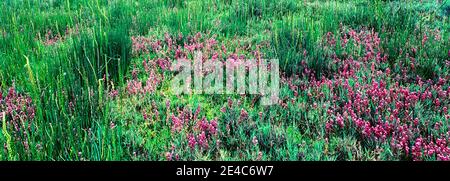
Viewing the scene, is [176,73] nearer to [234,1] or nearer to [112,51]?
[112,51]

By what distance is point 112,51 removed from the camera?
14.9 ft

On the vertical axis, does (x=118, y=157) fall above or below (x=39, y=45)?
below

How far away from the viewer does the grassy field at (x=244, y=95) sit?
2941 mm

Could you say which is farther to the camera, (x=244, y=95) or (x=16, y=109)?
(x=244, y=95)

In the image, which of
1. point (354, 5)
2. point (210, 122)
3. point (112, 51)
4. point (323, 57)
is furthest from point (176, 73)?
point (354, 5)

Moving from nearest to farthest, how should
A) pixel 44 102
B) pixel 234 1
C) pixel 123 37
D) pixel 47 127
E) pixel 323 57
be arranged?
pixel 47 127
pixel 44 102
pixel 323 57
pixel 123 37
pixel 234 1

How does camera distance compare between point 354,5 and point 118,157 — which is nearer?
point 118,157

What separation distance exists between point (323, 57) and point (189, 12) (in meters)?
2.54

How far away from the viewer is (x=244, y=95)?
3809 mm

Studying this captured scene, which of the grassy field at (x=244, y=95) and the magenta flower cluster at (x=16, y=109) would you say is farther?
the magenta flower cluster at (x=16, y=109)

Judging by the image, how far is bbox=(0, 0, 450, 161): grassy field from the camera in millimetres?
2941

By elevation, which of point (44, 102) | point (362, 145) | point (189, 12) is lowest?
point (362, 145)

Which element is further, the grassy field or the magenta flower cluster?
the magenta flower cluster
